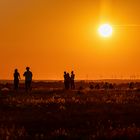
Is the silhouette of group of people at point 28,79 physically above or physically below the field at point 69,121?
above

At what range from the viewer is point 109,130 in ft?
59.4

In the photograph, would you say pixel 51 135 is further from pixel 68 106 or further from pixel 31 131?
pixel 68 106

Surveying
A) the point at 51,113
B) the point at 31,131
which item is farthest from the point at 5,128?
the point at 51,113

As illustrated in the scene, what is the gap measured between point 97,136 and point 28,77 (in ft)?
121

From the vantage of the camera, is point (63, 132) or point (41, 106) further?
point (41, 106)

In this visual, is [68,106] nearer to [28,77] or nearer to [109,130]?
[109,130]

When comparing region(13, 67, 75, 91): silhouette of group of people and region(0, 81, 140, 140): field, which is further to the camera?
region(13, 67, 75, 91): silhouette of group of people

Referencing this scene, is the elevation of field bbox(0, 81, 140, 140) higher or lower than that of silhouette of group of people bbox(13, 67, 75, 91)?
lower

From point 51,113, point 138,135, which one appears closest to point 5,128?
point 138,135

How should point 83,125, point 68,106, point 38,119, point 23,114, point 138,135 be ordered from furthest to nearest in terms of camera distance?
1. point 68,106
2. point 23,114
3. point 38,119
4. point 83,125
5. point 138,135

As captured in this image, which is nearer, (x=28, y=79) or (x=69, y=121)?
(x=69, y=121)

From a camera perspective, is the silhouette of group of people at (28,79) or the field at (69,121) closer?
the field at (69,121)

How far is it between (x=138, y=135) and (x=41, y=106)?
41.4 feet

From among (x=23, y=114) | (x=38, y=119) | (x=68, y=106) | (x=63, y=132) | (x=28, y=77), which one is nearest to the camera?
(x=63, y=132)
